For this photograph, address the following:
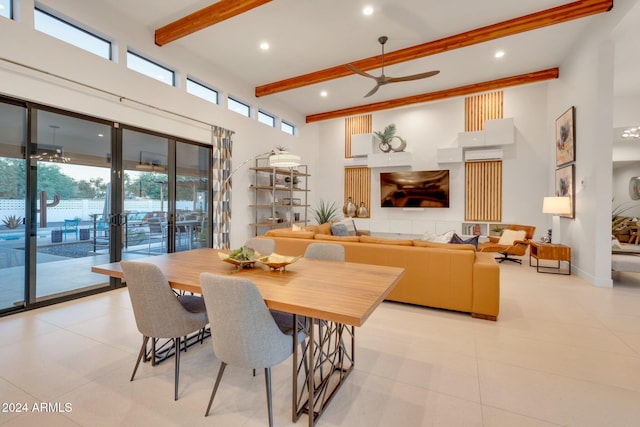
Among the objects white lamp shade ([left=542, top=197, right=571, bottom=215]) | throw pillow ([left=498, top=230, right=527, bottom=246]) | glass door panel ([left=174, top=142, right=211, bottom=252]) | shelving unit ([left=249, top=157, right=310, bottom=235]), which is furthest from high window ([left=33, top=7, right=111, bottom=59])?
throw pillow ([left=498, top=230, right=527, bottom=246])

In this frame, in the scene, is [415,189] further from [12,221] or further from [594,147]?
[12,221]

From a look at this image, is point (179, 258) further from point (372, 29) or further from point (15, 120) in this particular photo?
point (372, 29)

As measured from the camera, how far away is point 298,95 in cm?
706

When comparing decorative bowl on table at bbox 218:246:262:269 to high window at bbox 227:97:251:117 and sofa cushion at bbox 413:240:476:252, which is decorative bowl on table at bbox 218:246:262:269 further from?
high window at bbox 227:97:251:117

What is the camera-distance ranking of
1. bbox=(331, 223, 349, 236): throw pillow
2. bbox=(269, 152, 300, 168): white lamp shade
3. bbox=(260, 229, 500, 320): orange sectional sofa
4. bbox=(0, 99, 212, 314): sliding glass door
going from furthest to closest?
bbox=(331, 223, 349, 236): throw pillow
bbox=(269, 152, 300, 168): white lamp shade
bbox=(0, 99, 212, 314): sliding glass door
bbox=(260, 229, 500, 320): orange sectional sofa

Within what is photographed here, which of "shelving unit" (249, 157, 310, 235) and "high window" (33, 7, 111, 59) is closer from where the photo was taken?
"high window" (33, 7, 111, 59)

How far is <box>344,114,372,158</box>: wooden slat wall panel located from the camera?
8336mm

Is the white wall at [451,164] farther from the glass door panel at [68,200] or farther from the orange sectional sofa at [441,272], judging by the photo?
the glass door panel at [68,200]

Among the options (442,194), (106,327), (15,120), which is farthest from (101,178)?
(442,194)

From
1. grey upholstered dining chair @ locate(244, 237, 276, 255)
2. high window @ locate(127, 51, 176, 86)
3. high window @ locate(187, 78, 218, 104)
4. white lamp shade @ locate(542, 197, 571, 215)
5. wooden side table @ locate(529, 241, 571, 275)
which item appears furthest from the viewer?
high window @ locate(187, 78, 218, 104)

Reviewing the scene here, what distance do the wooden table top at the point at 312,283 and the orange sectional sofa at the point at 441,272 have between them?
1.32 meters

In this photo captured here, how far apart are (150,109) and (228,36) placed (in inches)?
65.1

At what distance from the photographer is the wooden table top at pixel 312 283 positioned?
4.48 ft

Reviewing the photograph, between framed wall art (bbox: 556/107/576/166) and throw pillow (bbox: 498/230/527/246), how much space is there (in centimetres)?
148
